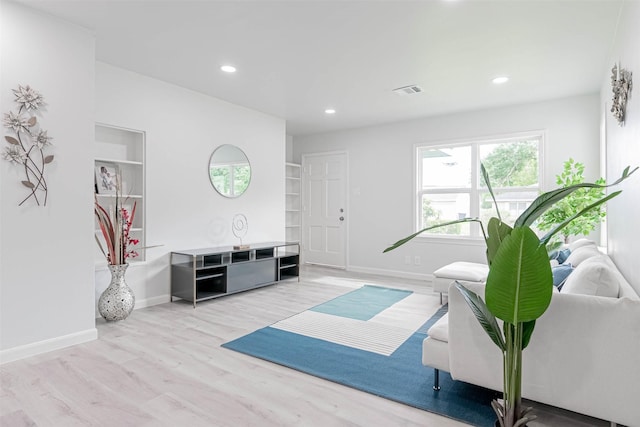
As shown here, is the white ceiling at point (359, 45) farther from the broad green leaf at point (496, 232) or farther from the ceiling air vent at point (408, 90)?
the broad green leaf at point (496, 232)

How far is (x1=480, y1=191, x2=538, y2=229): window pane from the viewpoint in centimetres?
474

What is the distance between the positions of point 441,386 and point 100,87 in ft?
12.6

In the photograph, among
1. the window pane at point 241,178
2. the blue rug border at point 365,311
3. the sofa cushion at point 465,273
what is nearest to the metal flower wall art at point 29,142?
the window pane at point 241,178

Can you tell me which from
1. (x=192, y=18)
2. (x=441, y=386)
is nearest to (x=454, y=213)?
(x=441, y=386)

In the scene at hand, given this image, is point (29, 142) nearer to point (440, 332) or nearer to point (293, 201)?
point (440, 332)

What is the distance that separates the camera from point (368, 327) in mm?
3207

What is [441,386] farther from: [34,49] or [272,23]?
[34,49]

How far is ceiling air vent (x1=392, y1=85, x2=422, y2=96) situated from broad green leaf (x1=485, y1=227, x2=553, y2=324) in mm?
3173

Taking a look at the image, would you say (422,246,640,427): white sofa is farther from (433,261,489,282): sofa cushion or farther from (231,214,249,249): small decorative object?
(231,214,249,249): small decorative object

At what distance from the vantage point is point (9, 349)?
8.05 ft

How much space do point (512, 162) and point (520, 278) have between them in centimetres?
416

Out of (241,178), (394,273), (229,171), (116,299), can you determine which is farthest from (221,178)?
(394,273)

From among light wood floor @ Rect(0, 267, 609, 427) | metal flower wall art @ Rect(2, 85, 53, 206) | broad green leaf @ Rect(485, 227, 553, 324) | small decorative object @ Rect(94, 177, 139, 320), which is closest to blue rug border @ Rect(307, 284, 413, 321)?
light wood floor @ Rect(0, 267, 609, 427)

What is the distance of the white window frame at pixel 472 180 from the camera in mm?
4641
